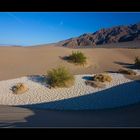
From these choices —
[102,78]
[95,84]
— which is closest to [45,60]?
[102,78]

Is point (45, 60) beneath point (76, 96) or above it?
above

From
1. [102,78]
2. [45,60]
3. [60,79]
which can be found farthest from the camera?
[45,60]

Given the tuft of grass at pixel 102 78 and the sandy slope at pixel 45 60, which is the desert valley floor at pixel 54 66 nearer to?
the sandy slope at pixel 45 60

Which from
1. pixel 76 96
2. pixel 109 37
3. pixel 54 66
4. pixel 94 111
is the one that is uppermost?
pixel 109 37

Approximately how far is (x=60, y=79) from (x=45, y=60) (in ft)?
18.4

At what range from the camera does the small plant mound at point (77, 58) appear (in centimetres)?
1738

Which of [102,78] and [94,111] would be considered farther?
[102,78]

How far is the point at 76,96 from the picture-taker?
12.1 m

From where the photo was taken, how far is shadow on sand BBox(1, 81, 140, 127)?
839 centimetres

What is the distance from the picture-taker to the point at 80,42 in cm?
4081

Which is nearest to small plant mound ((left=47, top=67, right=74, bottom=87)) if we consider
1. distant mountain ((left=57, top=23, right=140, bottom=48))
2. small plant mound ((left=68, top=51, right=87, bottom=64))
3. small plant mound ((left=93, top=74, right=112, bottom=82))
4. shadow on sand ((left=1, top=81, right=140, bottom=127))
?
small plant mound ((left=93, top=74, right=112, bottom=82))

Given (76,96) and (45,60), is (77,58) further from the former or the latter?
(76,96)
